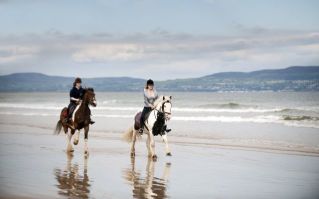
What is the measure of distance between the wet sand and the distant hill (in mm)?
121551

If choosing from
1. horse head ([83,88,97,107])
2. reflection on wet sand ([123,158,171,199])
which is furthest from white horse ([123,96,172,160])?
reflection on wet sand ([123,158,171,199])

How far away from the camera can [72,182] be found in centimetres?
998

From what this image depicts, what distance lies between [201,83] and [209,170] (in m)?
157

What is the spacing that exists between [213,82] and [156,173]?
521ft

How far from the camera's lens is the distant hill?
14112 cm

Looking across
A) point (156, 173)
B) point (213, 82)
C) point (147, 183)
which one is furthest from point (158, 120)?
point (213, 82)

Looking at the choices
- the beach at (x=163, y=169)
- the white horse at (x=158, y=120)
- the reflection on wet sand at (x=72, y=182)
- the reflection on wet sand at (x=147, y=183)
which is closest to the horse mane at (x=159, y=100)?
the white horse at (x=158, y=120)

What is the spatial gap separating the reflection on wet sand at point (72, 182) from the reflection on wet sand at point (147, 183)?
0.86m

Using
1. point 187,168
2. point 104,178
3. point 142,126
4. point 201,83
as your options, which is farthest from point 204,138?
point 201,83

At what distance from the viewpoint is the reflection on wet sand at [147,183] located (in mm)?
8998

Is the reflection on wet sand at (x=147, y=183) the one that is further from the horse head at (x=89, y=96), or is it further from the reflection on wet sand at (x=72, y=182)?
the horse head at (x=89, y=96)

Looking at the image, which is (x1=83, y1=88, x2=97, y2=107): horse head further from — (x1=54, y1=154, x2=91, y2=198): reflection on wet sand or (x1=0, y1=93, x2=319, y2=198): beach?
(x1=54, y1=154, x2=91, y2=198): reflection on wet sand

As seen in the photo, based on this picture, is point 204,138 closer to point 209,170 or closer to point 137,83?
point 209,170

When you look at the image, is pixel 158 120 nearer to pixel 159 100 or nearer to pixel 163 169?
pixel 159 100
